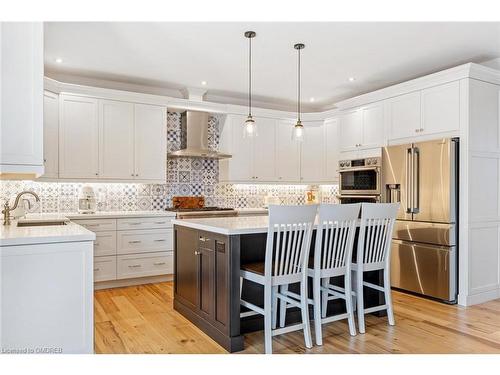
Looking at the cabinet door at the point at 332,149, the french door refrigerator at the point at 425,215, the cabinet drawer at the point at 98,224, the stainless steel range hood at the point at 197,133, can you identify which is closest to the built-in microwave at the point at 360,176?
the french door refrigerator at the point at 425,215

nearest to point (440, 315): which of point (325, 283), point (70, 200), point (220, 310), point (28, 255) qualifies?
point (325, 283)

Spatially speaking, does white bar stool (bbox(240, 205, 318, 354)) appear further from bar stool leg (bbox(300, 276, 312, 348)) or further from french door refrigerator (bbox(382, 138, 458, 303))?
french door refrigerator (bbox(382, 138, 458, 303))

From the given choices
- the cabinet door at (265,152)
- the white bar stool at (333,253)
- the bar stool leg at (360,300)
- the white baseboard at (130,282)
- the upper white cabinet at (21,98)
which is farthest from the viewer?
the cabinet door at (265,152)

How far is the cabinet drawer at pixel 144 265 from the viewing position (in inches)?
186

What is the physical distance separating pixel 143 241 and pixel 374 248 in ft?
9.29

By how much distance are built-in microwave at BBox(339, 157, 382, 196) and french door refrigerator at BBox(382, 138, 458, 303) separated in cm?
18

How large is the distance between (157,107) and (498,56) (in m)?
4.01

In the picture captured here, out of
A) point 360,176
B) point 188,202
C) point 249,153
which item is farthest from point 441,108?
point 188,202

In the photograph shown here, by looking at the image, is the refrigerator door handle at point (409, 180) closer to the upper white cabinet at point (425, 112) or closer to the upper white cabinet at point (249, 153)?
the upper white cabinet at point (425, 112)

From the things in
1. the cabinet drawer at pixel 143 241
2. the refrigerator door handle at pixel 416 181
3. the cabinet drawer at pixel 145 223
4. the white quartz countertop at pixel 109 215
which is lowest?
the cabinet drawer at pixel 143 241

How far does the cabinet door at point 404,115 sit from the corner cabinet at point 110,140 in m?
2.91

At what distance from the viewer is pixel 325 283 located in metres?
3.33

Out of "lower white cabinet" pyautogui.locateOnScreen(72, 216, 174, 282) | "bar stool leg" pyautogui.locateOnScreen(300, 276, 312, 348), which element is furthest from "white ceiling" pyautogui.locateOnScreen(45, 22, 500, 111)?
"bar stool leg" pyautogui.locateOnScreen(300, 276, 312, 348)

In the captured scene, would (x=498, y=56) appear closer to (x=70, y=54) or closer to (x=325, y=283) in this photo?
(x=325, y=283)
